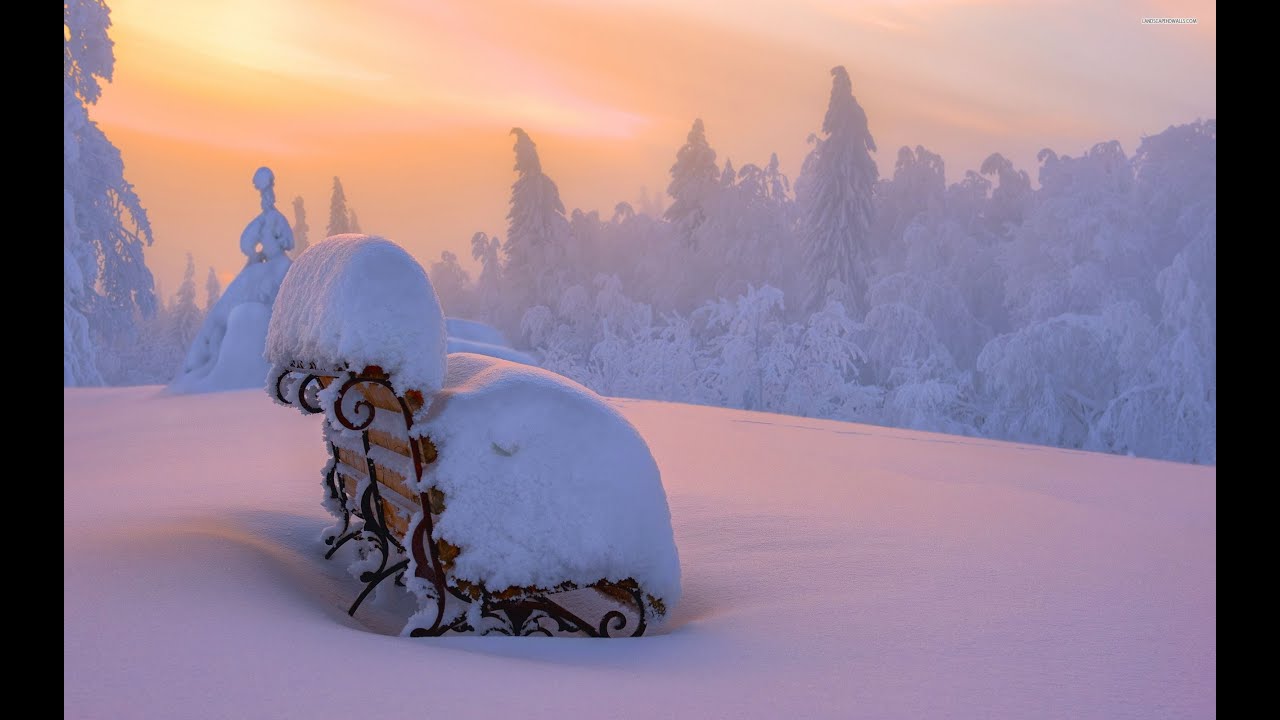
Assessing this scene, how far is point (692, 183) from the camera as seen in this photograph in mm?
34094

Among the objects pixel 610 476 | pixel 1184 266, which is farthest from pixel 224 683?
pixel 1184 266

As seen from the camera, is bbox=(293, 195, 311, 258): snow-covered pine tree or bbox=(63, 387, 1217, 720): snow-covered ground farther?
bbox=(293, 195, 311, 258): snow-covered pine tree

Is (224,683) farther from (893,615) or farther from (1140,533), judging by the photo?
(1140,533)

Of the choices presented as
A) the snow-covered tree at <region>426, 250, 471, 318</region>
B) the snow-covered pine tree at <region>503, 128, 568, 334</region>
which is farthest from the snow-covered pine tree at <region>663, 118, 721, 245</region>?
the snow-covered tree at <region>426, 250, 471, 318</region>

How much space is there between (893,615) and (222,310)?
19.5m

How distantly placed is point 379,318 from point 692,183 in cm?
3097

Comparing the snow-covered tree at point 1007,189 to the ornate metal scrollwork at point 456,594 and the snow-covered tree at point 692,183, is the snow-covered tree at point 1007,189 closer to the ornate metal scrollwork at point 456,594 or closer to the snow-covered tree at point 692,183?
the snow-covered tree at point 692,183

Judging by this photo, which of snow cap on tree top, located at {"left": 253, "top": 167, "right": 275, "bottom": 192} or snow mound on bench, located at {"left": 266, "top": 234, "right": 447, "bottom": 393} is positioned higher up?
snow cap on tree top, located at {"left": 253, "top": 167, "right": 275, "bottom": 192}

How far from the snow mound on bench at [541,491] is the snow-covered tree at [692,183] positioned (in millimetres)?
29911

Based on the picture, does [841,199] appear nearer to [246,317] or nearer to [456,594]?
[246,317]

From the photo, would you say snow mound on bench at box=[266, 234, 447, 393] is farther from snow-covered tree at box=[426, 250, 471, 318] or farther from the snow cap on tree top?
snow-covered tree at box=[426, 250, 471, 318]

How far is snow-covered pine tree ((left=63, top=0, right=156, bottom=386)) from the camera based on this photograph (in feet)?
78.3

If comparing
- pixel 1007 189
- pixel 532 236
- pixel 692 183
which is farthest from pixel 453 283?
pixel 1007 189

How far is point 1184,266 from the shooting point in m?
20.4
